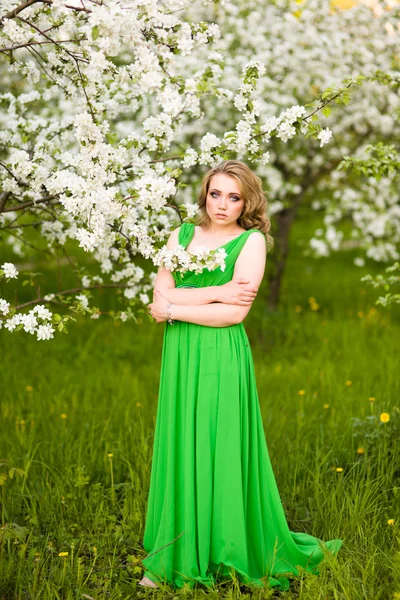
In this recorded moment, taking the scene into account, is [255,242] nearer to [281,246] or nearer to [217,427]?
[217,427]

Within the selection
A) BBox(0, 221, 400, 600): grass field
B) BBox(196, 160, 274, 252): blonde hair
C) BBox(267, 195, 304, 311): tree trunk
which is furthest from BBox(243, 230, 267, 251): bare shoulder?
BBox(267, 195, 304, 311): tree trunk

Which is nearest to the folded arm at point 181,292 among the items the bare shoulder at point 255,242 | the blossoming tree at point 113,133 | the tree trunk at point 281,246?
the blossoming tree at point 113,133

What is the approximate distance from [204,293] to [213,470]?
31.9 inches

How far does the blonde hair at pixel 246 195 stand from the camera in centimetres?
322

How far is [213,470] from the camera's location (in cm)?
319

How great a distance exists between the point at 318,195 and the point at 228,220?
6.82m

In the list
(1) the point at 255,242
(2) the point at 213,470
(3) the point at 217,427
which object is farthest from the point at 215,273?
(2) the point at 213,470

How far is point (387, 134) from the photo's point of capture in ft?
28.5

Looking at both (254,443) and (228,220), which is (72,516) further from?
(228,220)

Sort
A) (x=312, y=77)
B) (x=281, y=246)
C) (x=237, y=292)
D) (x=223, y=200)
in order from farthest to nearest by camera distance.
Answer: (x=281, y=246) < (x=312, y=77) < (x=223, y=200) < (x=237, y=292)

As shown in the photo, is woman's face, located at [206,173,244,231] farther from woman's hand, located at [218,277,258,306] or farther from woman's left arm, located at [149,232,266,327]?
woman's hand, located at [218,277,258,306]

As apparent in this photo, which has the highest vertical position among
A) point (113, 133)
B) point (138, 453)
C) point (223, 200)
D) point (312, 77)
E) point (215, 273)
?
point (312, 77)

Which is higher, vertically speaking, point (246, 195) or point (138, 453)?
point (246, 195)

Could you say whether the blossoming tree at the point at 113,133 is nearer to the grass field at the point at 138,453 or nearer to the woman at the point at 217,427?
the woman at the point at 217,427
